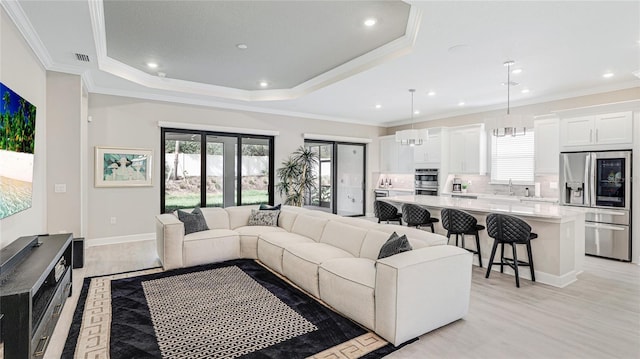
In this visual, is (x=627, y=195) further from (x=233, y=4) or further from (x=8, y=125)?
(x=8, y=125)

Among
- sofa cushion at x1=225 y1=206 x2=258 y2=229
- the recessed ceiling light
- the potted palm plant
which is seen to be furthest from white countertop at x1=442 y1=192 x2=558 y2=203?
sofa cushion at x1=225 y1=206 x2=258 y2=229

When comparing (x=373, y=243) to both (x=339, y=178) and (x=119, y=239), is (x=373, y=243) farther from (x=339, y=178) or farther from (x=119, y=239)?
(x=339, y=178)

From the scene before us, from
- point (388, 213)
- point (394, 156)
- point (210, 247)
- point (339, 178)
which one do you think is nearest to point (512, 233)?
point (388, 213)

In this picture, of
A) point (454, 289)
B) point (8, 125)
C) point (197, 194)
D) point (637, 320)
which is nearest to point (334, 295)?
point (454, 289)

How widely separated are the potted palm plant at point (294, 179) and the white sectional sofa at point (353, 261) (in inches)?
95.7

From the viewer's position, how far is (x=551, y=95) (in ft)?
20.2

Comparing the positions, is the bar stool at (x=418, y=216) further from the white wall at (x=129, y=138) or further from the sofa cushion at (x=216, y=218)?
the white wall at (x=129, y=138)

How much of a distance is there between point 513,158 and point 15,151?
785 cm

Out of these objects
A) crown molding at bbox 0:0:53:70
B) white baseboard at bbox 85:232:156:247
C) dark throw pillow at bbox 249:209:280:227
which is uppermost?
crown molding at bbox 0:0:53:70

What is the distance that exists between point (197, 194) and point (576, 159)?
7058 millimetres

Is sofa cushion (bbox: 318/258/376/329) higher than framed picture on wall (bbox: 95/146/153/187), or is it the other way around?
framed picture on wall (bbox: 95/146/153/187)

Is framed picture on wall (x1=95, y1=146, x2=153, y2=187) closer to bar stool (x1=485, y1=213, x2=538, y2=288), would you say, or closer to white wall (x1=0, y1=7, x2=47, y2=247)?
white wall (x1=0, y1=7, x2=47, y2=247)

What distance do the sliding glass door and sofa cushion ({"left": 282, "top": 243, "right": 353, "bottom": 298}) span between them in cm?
369

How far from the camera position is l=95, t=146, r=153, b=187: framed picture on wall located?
5.79 m
